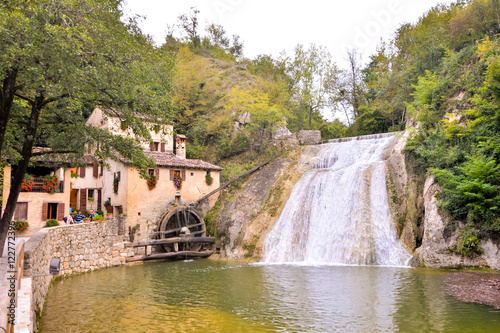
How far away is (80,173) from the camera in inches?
1191

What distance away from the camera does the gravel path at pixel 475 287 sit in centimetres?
1026

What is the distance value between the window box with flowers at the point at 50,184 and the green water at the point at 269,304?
857cm

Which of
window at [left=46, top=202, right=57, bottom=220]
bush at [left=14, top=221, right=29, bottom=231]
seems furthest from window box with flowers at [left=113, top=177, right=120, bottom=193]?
bush at [left=14, top=221, right=29, bottom=231]

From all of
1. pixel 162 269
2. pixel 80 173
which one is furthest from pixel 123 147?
pixel 80 173

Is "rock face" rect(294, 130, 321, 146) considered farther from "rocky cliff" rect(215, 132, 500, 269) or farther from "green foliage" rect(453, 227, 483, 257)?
"green foliage" rect(453, 227, 483, 257)

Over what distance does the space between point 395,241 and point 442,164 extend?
456cm

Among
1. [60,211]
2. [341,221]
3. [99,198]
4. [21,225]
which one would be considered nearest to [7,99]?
[21,225]

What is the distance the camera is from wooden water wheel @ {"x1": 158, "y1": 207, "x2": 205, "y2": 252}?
82.0 ft

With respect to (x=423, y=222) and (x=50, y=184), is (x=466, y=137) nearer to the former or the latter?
(x=423, y=222)

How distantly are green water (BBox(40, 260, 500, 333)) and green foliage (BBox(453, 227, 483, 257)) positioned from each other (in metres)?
1.54

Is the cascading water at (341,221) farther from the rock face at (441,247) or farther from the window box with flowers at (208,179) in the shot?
the window box with flowers at (208,179)

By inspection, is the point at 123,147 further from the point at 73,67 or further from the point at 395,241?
the point at 395,241

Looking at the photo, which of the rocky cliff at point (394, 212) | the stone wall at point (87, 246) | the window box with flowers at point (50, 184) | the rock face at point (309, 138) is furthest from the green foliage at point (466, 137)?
the window box with flowers at point (50, 184)

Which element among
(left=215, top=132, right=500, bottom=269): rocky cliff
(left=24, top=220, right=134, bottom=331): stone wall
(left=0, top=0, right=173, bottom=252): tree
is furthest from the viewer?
(left=24, top=220, right=134, bottom=331): stone wall
